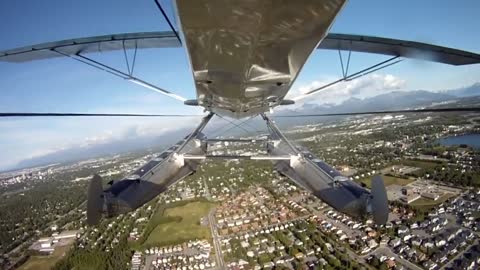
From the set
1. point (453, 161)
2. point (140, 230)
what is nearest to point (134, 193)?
point (140, 230)

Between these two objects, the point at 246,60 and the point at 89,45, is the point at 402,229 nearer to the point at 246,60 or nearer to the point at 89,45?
the point at 89,45

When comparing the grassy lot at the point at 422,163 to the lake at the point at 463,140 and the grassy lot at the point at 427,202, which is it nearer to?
the grassy lot at the point at 427,202

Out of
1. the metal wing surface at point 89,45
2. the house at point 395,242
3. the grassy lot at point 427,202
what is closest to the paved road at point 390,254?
the house at point 395,242

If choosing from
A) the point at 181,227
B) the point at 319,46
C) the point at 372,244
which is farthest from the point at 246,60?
the point at 181,227

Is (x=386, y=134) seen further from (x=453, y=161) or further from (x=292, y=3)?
(x=292, y=3)

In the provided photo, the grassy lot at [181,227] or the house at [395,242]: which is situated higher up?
the house at [395,242]

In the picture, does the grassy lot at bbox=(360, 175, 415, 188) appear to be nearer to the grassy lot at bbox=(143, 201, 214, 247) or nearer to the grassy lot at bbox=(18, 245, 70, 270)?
the grassy lot at bbox=(143, 201, 214, 247)

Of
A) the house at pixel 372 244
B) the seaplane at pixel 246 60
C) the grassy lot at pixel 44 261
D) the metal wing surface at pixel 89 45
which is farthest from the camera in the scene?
the grassy lot at pixel 44 261
